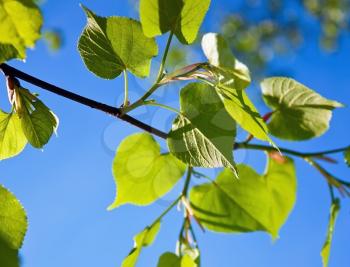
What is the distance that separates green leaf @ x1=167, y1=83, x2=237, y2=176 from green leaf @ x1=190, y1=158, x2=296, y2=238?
8.8 inches

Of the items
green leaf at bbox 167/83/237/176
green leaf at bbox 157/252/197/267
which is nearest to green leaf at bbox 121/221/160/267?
green leaf at bbox 157/252/197/267

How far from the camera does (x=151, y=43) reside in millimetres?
474

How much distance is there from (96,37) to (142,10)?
0.19ft

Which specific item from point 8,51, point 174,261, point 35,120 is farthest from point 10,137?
point 174,261

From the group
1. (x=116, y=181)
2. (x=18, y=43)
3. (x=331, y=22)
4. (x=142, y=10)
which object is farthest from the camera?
(x=331, y=22)

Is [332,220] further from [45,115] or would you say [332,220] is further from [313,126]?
[45,115]

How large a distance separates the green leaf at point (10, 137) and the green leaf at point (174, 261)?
25cm

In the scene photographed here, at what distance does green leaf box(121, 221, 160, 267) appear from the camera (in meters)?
0.59

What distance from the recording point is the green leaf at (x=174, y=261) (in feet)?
2.04

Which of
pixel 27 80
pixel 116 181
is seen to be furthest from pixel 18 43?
pixel 116 181

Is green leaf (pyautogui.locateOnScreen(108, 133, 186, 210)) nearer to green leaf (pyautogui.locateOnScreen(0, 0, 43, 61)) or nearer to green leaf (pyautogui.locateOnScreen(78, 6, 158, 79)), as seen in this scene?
green leaf (pyautogui.locateOnScreen(78, 6, 158, 79))

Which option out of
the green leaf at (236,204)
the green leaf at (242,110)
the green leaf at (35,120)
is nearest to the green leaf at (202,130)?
the green leaf at (242,110)

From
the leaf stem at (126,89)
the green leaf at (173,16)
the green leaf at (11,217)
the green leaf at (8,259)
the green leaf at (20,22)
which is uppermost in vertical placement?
the green leaf at (173,16)

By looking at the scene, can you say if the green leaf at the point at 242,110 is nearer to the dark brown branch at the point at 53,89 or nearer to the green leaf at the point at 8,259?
the dark brown branch at the point at 53,89
